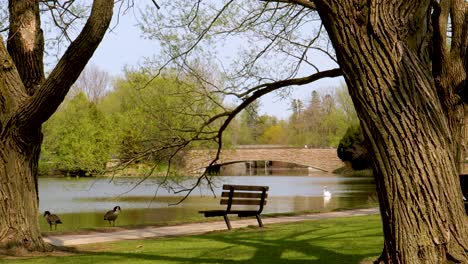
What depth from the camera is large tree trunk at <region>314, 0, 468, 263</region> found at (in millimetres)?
4434

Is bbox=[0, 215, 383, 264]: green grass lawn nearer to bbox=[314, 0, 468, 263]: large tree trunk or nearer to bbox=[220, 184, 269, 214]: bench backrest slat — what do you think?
bbox=[220, 184, 269, 214]: bench backrest slat

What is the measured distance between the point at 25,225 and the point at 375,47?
5834 millimetres

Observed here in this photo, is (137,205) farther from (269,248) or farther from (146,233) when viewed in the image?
(269,248)

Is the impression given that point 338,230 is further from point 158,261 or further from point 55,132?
point 55,132

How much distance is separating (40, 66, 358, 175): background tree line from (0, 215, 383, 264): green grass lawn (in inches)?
57.2

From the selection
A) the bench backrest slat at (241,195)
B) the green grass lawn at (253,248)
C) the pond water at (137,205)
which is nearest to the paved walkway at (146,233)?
the bench backrest slat at (241,195)

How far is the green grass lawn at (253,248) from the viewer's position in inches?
283

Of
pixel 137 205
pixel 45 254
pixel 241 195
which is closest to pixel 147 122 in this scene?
pixel 137 205

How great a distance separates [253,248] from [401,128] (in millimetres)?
4093

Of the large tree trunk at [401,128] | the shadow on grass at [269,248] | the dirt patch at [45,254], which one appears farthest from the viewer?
the dirt patch at [45,254]

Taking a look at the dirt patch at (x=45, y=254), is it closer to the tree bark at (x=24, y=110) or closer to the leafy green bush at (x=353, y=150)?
the tree bark at (x=24, y=110)

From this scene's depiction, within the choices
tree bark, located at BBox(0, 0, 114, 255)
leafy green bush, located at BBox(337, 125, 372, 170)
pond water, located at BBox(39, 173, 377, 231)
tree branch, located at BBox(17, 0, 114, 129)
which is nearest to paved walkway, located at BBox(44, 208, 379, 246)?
pond water, located at BBox(39, 173, 377, 231)

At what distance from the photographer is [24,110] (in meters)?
8.32

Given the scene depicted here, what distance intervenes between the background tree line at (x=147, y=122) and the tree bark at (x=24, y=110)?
1.52m
